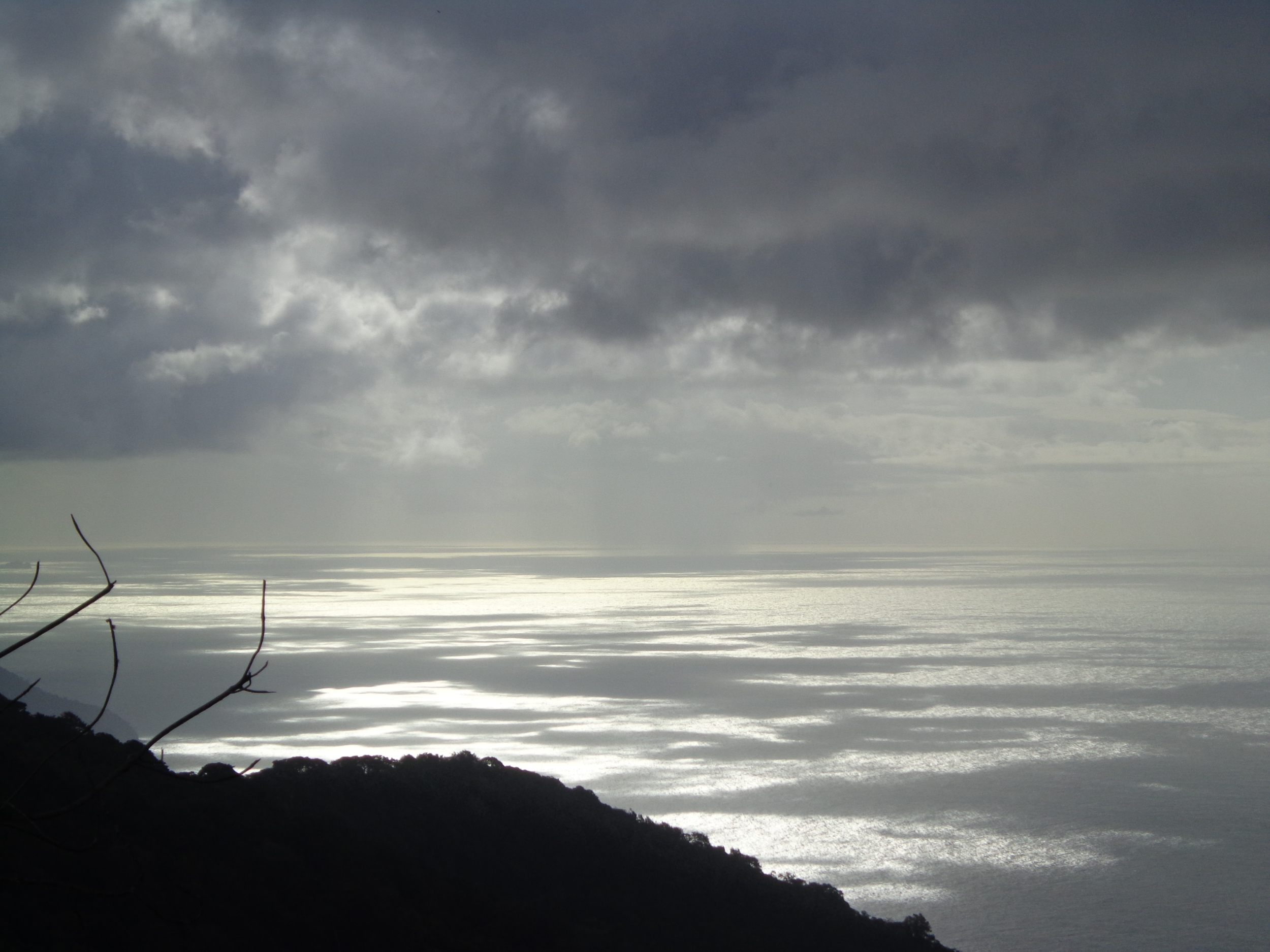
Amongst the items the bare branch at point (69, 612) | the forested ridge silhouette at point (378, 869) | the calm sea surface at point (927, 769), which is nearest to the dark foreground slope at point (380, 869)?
the forested ridge silhouette at point (378, 869)

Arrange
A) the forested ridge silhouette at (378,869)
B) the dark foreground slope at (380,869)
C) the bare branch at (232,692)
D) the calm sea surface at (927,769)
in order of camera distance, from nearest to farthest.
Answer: the bare branch at (232,692) → the forested ridge silhouette at (378,869) → the dark foreground slope at (380,869) → the calm sea surface at (927,769)

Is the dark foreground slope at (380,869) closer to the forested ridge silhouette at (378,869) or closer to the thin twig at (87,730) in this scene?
the forested ridge silhouette at (378,869)

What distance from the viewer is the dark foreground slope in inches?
1031

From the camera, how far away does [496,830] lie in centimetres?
4475

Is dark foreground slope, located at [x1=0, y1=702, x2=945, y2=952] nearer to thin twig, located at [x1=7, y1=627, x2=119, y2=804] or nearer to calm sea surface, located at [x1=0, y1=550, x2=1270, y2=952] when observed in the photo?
thin twig, located at [x1=7, y1=627, x2=119, y2=804]

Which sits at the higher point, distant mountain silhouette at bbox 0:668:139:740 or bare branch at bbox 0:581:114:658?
bare branch at bbox 0:581:114:658

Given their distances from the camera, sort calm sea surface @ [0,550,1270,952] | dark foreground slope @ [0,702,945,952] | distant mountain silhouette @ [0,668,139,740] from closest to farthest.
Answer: dark foreground slope @ [0,702,945,952] < calm sea surface @ [0,550,1270,952] < distant mountain silhouette @ [0,668,139,740]

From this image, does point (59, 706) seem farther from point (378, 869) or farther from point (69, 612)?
point (69, 612)

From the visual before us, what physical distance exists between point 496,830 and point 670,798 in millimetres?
75021

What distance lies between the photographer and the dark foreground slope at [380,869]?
26.2m

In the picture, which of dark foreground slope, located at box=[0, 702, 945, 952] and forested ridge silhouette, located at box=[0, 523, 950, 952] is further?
dark foreground slope, located at box=[0, 702, 945, 952]

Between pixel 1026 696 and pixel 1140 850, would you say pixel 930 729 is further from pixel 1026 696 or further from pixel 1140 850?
pixel 1140 850

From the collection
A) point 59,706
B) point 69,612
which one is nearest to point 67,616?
point 69,612

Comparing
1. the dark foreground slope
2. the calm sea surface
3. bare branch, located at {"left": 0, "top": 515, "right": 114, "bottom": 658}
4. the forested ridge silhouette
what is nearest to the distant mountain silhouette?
the calm sea surface
